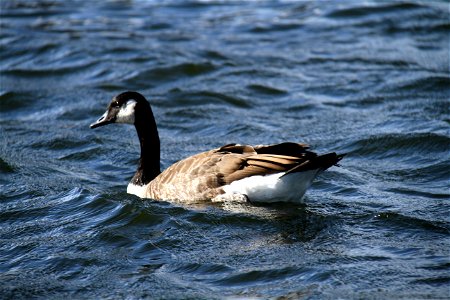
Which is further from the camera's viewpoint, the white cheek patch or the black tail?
the white cheek patch

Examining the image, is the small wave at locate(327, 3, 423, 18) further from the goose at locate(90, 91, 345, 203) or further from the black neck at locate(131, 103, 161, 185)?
the goose at locate(90, 91, 345, 203)

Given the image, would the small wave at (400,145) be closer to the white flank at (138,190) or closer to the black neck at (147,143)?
the black neck at (147,143)

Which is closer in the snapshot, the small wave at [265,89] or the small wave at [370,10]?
the small wave at [265,89]

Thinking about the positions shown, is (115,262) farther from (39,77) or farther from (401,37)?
(401,37)

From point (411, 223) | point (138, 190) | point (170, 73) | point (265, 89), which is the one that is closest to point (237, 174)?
point (138, 190)

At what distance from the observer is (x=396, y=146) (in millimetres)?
11148

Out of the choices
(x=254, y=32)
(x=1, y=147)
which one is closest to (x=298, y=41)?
(x=254, y=32)

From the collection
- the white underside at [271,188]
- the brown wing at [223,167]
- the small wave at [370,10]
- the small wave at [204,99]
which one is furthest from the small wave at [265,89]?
the white underside at [271,188]

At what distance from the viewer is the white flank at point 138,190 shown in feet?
31.1

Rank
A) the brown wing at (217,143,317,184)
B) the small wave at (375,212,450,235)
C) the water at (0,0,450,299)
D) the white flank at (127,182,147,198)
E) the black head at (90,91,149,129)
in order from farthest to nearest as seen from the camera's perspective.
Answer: the black head at (90,91,149,129) < the white flank at (127,182,147,198) < the brown wing at (217,143,317,184) < the small wave at (375,212,450,235) < the water at (0,0,450,299)

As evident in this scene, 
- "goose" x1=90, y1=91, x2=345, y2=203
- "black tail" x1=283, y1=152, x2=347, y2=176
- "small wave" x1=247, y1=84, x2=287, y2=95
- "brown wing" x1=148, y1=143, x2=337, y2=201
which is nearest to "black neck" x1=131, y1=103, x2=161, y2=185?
"goose" x1=90, y1=91, x2=345, y2=203

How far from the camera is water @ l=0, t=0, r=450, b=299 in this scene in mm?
7184

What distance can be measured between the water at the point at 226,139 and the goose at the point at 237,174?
0.50 feet

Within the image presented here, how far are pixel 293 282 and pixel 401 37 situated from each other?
36.0 ft
